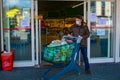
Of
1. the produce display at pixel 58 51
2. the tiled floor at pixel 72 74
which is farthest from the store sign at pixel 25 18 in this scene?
the produce display at pixel 58 51

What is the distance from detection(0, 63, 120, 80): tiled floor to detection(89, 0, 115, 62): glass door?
2.83 ft

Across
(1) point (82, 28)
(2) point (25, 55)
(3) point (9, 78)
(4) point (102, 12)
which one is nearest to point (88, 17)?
(4) point (102, 12)

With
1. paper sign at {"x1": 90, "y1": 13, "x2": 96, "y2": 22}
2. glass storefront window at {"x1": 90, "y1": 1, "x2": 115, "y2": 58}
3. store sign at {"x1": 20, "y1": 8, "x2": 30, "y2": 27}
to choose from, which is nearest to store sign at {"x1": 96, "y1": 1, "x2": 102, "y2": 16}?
glass storefront window at {"x1": 90, "y1": 1, "x2": 115, "y2": 58}

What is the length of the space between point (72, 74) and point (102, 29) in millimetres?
2538

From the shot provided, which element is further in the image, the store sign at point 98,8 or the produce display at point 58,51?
the store sign at point 98,8

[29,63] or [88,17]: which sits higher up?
[88,17]

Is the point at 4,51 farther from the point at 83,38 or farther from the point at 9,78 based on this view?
the point at 83,38

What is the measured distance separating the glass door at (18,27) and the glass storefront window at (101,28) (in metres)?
2.14

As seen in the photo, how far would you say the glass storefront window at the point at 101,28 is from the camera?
34.4 feet

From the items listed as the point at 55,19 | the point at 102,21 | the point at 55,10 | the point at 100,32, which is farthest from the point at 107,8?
the point at 55,10

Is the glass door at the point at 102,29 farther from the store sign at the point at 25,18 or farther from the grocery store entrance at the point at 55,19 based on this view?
the store sign at the point at 25,18

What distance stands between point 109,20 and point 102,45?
0.93 meters

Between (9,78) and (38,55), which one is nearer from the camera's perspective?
(9,78)

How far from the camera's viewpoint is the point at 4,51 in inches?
383
